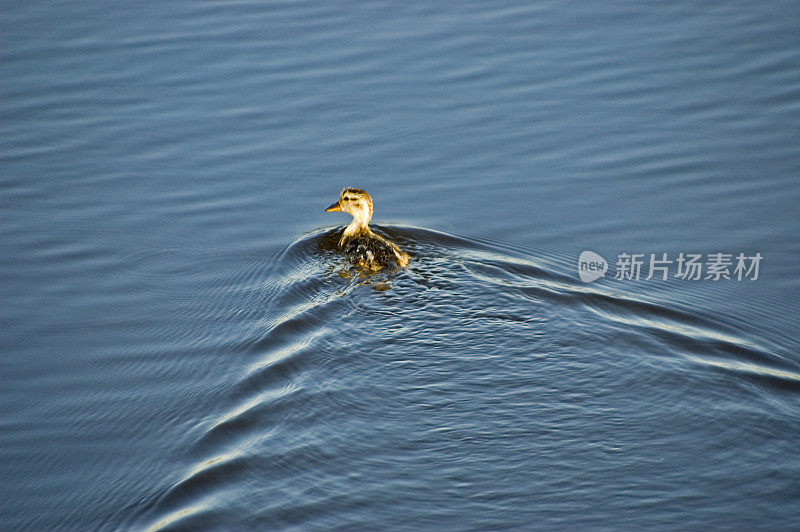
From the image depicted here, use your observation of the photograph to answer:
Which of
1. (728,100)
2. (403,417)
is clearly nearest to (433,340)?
Result: (403,417)

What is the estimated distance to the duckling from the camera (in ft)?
26.5

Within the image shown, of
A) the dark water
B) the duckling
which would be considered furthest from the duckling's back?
the dark water

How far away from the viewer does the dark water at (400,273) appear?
5379 mm

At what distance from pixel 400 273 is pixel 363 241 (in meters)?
0.56

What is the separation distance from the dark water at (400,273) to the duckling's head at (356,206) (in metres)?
0.29

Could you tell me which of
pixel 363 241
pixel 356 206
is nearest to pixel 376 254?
pixel 363 241

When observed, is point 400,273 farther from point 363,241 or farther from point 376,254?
point 363,241

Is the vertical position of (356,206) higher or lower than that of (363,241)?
higher

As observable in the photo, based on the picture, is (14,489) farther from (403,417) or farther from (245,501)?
(403,417)

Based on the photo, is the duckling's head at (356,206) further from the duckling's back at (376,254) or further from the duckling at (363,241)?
the duckling's back at (376,254)

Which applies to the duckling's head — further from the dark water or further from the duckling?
the dark water

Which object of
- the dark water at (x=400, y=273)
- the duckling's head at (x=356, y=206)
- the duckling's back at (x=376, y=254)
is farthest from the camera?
the duckling's head at (x=356, y=206)

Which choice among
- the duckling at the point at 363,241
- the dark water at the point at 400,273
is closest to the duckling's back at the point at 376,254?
the duckling at the point at 363,241

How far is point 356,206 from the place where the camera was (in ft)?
28.2
